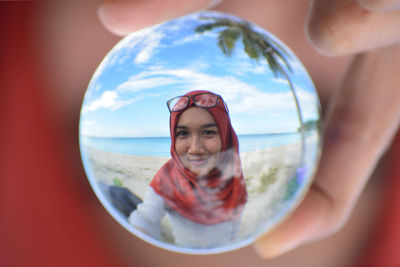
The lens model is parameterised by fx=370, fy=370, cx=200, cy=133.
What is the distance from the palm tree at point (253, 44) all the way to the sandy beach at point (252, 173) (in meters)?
0.05

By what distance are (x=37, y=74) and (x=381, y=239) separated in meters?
1.47

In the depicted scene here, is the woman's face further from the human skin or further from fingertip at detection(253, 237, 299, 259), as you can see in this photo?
fingertip at detection(253, 237, 299, 259)

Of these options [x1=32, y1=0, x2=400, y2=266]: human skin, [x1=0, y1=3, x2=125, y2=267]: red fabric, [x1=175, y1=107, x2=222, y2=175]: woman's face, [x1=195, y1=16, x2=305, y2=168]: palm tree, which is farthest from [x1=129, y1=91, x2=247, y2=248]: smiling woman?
[x1=0, y1=3, x2=125, y2=267]: red fabric

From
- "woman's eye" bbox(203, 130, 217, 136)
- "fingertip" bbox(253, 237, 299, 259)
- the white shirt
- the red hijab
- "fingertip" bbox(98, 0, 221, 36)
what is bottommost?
"fingertip" bbox(253, 237, 299, 259)

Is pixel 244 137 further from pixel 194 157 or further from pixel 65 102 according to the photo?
pixel 65 102

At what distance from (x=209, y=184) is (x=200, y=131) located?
8 cm

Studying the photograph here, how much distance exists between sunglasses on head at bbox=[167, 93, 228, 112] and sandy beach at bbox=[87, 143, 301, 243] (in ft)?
0.24

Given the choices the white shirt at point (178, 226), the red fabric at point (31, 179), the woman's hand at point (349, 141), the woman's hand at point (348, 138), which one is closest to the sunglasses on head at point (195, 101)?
the white shirt at point (178, 226)

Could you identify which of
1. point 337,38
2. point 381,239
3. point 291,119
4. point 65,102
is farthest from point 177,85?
point 381,239

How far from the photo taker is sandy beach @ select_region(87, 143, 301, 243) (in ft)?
1.75

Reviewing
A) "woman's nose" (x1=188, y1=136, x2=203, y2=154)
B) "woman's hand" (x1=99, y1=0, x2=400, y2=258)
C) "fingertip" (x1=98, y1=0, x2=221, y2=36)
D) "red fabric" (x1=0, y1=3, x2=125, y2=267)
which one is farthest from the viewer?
"red fabric" (x1=0, y1=3, x2=125, y2=267)

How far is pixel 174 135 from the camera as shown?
50cm

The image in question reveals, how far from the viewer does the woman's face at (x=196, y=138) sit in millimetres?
504

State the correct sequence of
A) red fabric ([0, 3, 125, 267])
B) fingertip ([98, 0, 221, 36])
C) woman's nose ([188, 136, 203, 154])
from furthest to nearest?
red fabric ([0, 3, 125, 267]) → fingertip ([98, 0, 221, 36]) → woman's nose ([188, 136, 203, 154])
